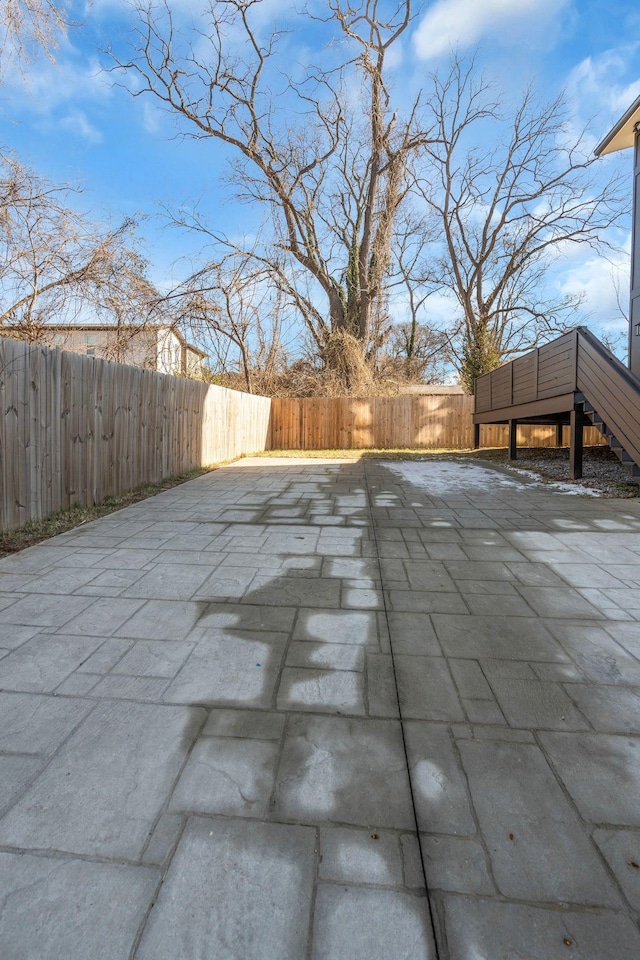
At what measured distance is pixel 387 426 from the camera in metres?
14.2

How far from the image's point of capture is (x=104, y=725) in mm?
1525

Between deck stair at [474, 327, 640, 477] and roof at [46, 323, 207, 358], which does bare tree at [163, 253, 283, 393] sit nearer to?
roof at [46, 323, 207, 358]

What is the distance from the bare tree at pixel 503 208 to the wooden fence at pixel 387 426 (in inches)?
111

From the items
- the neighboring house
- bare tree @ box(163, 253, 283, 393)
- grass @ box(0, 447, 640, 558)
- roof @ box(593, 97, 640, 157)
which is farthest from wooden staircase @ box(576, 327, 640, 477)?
bare tree @ box(163, 253, 283, 393)

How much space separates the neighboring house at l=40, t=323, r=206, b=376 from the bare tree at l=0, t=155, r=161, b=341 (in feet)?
1.22

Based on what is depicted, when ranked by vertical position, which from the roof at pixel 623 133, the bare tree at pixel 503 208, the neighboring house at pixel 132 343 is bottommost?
the neighboring house at pixel 132 343

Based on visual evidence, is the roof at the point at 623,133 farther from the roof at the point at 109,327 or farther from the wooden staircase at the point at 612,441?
the roof at the point at 109,327

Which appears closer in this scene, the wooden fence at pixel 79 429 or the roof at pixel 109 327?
the wooden fence at pixel 79 429

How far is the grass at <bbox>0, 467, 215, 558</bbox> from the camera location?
3.59 metres

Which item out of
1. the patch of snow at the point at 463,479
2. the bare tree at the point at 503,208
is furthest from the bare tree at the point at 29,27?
the bare tree at the point at 503,208

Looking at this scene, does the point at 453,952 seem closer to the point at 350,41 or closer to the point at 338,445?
the point at 338,445

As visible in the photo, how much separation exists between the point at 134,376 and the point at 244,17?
1351 centimetres

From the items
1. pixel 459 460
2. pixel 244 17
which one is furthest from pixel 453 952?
pixel 244 17

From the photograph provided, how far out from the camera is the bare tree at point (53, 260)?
5652 mm
